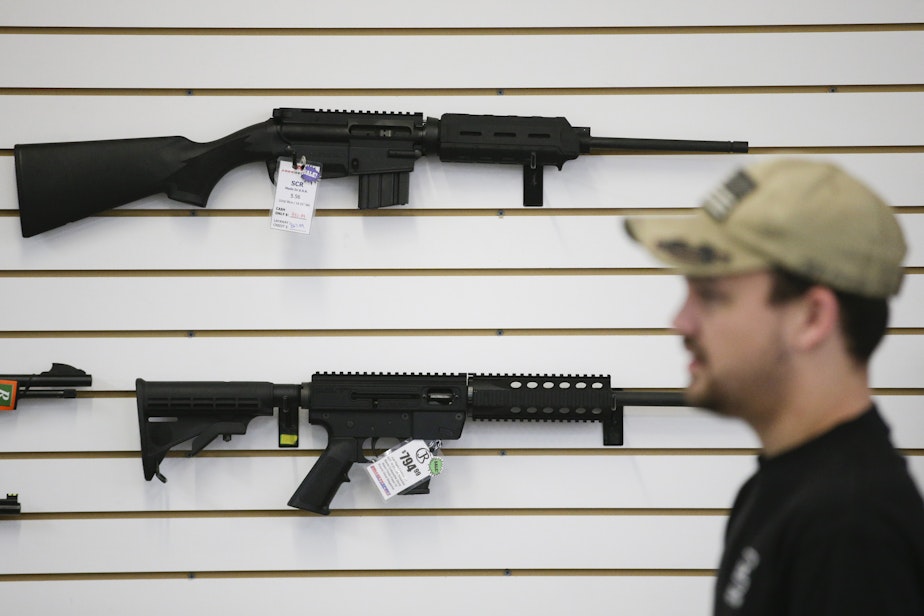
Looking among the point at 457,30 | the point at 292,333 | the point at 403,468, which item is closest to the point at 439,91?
the point at 457,30

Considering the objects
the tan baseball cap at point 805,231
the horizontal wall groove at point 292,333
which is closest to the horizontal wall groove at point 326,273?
the horizontal wall groove at point 292,333

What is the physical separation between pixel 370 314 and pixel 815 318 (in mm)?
1955

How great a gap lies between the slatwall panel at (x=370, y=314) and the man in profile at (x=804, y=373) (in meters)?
1.72

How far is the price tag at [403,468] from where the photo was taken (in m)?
2.86

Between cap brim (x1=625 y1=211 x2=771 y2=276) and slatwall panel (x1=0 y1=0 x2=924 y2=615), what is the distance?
5.57 feet

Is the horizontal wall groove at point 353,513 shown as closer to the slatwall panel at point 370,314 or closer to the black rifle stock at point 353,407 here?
the slatwall panel at point 370,314

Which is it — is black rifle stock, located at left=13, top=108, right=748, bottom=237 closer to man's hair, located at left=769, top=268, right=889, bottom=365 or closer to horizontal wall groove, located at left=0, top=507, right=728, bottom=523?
horizontal wall groove, located at left=0, top=507, right=728, bottom=523

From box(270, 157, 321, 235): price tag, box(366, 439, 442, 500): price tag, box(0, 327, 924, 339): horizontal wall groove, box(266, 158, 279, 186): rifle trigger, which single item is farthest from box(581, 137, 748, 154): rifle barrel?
box(366, 439, 442, 500): price tag

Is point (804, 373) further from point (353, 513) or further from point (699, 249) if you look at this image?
point (353, 513)

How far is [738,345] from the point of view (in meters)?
1.23

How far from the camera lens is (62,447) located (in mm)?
2984

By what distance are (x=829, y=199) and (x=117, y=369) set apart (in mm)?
2419

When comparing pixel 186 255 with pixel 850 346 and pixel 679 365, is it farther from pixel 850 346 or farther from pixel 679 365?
pixel 850 346

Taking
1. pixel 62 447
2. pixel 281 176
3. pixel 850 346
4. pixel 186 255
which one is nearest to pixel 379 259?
pixel 281 176
